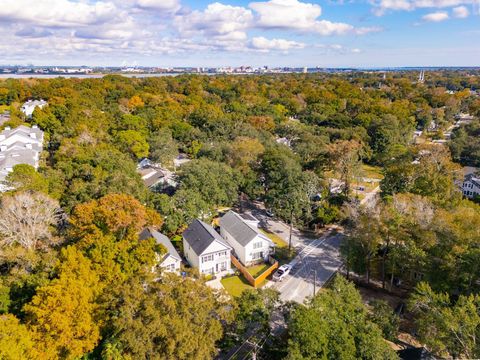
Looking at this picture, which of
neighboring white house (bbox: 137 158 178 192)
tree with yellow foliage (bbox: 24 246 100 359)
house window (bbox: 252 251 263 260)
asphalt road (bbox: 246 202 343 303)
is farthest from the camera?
neighboring white house (bbox: 137 158 178 192)

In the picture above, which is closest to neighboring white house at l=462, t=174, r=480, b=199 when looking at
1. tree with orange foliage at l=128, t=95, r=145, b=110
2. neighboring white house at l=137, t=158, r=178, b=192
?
neighboring white house at l=137, t=158, r=178, b=192

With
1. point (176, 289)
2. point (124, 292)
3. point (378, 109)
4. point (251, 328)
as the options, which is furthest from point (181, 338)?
point (378, 109)

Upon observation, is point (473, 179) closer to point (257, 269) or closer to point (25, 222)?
point (257, 269)

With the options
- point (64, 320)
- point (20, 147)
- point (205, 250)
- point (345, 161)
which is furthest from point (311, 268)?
point (20, 147)

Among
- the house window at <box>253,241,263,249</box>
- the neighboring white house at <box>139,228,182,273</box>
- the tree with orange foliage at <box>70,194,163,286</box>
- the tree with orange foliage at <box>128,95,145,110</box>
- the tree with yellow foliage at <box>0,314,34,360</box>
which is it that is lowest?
the house window at <box>253,241,263,249</box>

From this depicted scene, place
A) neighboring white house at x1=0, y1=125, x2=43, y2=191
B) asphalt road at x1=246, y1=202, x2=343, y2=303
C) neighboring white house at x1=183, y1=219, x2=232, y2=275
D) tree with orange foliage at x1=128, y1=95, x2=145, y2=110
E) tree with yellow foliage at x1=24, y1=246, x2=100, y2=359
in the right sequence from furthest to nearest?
1. tree with orange foliage at x1=128, y1=95, x2=145, y2=110
2. neighboring white house at x1=0, y1=125, x2=43, y2=191
3. neighboring white house at x1=183, y1=219, x2=232, y2=275
4. asphalt road at x1=246, y1=202, x2=343, y2=303
5. tree with yellow foliage at x1=24, y1=246, x2=100, y2=359

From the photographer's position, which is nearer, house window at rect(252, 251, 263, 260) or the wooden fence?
the wooden fence

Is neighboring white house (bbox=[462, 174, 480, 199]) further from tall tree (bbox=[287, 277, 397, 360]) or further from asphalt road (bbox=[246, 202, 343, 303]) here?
tall tree (bbox=[287, 277, 397, 360])
